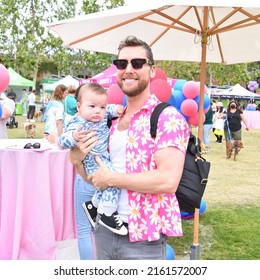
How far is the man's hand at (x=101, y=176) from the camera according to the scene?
1.91m

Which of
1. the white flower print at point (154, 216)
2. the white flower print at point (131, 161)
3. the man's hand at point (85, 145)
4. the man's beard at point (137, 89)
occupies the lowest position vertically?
the white flower print at point (154, 216)

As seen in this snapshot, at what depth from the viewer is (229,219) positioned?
5.63 metres

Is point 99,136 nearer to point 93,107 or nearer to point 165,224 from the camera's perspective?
point 93,107

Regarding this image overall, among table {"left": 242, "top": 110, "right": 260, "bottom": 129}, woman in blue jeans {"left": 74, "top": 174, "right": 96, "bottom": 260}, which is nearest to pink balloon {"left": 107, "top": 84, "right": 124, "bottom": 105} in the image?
woman in blue jeans {"left": 74, "top": 174, "right": 96, "bottom": 260}

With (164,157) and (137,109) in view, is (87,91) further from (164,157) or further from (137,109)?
(164,157)

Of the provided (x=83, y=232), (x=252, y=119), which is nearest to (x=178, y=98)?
(x=83, y=232)

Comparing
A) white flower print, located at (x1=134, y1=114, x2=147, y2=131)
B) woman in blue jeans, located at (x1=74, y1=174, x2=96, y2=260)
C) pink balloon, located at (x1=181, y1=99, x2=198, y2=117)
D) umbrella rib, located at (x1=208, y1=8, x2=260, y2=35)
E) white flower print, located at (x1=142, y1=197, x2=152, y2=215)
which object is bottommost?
woman in blue jeans, located at (x1=74, y1=174, x2=96, y2=260)

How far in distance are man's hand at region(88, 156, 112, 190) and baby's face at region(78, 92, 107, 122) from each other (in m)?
0.26

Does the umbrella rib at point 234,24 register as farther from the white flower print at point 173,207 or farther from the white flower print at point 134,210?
the white flower print at point 134,210

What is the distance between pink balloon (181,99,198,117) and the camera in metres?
5.40

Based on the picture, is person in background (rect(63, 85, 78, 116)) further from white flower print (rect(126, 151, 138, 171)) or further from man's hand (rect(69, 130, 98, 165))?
white flower print (rect(126, 151, 138, 171))

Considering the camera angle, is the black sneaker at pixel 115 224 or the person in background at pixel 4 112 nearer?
the black sneaker at pixel 115 224

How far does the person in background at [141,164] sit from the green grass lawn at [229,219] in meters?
2.32

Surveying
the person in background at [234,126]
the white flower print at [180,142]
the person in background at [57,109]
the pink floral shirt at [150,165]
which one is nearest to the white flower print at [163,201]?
the pink floral shirt at [150,165]
